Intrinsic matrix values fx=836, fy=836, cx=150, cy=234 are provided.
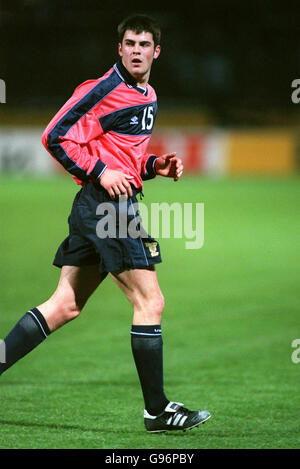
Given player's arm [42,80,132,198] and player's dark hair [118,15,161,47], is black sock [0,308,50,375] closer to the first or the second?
player's arm [42,80,132,198]

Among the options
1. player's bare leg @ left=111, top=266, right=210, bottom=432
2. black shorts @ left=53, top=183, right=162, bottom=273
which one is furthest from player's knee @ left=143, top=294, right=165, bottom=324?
black shorts @ left=53, top=183, right=162, bottom=273

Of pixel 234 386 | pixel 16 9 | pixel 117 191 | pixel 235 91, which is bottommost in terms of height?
pixel 234 386

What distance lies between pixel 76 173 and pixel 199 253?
26.3 feet

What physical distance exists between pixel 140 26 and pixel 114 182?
80 centimetres

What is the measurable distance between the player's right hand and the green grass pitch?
3.91ft

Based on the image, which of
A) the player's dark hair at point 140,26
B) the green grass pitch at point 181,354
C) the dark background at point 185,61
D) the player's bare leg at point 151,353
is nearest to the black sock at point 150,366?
the player's bare leg at point 151,353

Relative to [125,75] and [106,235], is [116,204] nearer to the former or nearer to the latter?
[106,235]

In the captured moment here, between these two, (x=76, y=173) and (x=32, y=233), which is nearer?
(x=76, y=173)

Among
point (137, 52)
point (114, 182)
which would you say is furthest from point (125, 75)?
point (114, 182)

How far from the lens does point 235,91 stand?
37125 millimetres

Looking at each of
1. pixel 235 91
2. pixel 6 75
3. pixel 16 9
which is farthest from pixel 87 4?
pixel 235 91

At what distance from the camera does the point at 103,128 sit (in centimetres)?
418

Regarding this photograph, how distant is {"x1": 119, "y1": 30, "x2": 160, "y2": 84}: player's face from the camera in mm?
4156

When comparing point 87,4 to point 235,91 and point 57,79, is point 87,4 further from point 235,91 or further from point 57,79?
point 235,91
